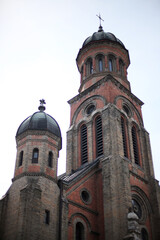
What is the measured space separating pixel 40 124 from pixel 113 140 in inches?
276

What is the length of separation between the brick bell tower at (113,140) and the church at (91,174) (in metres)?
0.08

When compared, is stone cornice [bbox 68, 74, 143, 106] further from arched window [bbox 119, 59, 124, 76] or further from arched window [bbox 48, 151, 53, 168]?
arched window [bbox 48, 151, 53, 168]

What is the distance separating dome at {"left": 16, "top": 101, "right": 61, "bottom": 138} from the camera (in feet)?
83.2

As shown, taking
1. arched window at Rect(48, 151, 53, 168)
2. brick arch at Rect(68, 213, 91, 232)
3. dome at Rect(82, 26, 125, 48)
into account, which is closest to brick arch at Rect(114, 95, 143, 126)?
dome at Rect(82, 26, 125, 48)

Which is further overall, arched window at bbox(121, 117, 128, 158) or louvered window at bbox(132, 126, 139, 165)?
louvered window at bbox(132, 126, 139, 165)

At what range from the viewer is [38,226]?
19875 mm

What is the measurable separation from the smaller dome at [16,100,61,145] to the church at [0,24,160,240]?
0.26 feet

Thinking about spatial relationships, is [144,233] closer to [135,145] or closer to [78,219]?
[78,219]

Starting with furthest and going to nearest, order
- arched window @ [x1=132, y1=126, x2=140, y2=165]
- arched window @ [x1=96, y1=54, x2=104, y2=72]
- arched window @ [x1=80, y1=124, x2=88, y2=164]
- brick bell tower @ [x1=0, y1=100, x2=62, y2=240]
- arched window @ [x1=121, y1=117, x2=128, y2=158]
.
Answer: arched window @ [x1=96, y1=54, x2=104, y2=72] → arched window @ [x1=80, y1=124, x2=88, y2=164] → arched window @ [x1=132, y1=126, x2=140, y2=165] → arched window @ [x1=121, y1=117, x2=128, y2=158] → brick bell tower @ [x1=0, y1=100, x2=62, y2=240]

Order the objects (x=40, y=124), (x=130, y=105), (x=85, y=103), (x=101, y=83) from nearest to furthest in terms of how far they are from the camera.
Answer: (x=40, y=124) < (x=101, y=83) < (x=130, y=105) < (x=85, y=103)

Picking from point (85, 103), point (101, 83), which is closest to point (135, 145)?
point (85, 103)

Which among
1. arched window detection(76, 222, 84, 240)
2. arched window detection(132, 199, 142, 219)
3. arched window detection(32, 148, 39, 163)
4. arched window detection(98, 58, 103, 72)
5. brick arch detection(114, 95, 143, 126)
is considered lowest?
arched window detection(76, 222, 84, 240)

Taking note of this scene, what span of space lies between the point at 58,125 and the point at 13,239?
416 inches

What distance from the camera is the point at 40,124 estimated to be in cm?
2553
